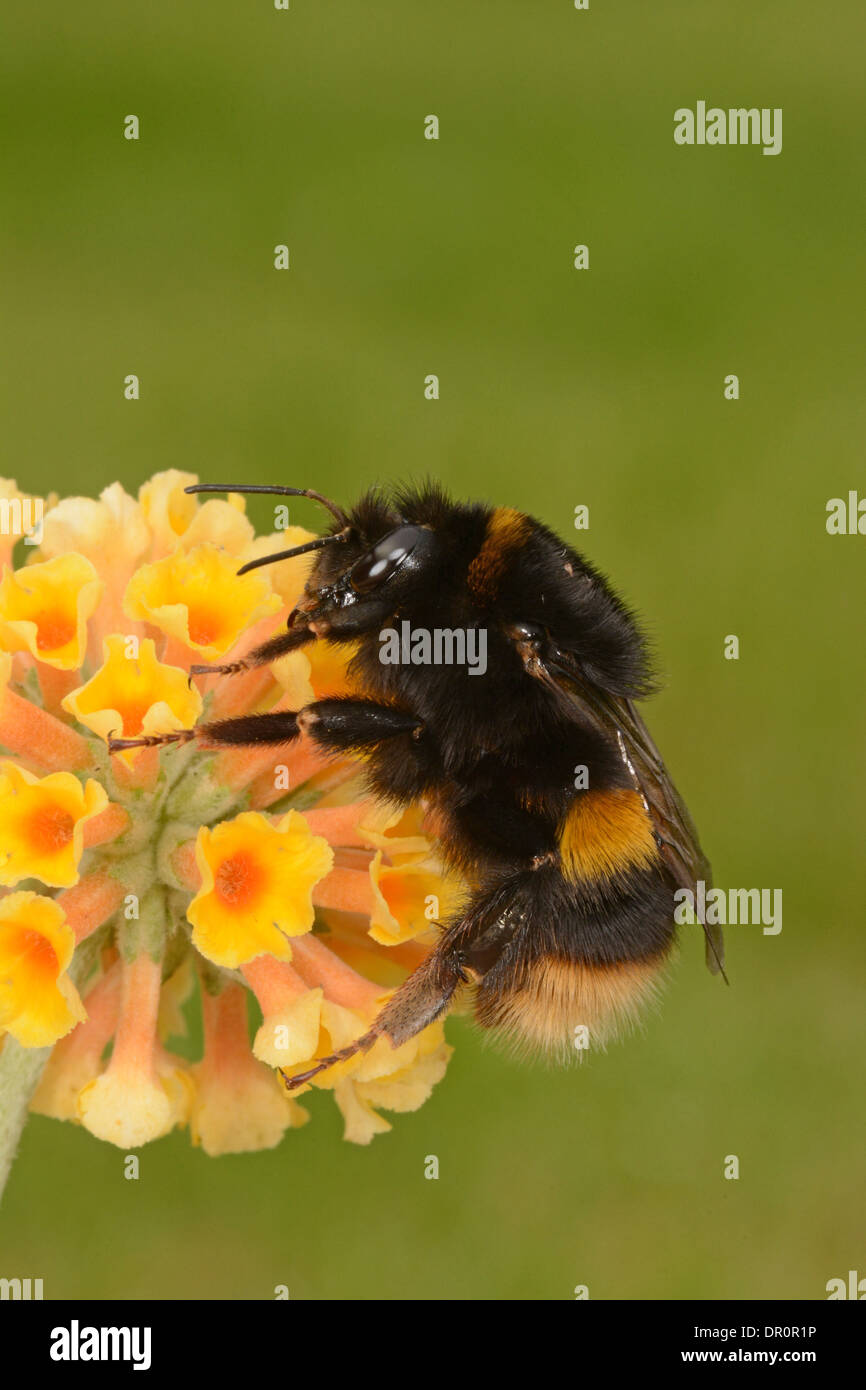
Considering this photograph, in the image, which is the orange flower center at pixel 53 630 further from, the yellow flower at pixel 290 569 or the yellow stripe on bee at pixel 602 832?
the yellow stripe on bee at pixel 602 832

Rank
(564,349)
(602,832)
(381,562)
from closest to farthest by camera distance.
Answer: (381,562)
(602,832)
(564,349)

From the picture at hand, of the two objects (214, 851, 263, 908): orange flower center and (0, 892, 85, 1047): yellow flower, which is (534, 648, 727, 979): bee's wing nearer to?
(214, 851, 263, 908): orange flower center

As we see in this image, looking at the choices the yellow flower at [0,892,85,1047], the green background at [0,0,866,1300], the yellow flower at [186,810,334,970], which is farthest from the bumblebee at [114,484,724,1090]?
the green background at [0,0,866,1300]

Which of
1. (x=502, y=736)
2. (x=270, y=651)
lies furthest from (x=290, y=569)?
(x=502, y=736)

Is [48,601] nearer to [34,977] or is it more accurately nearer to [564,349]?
[34,977]

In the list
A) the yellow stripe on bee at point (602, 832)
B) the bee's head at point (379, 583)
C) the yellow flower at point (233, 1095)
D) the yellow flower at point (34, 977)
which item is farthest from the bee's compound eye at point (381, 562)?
the yellow flower at point (233, 1095)

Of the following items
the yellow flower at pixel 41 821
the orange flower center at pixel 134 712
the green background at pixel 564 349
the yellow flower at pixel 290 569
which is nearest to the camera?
the yellow flower at pixel 41 821
